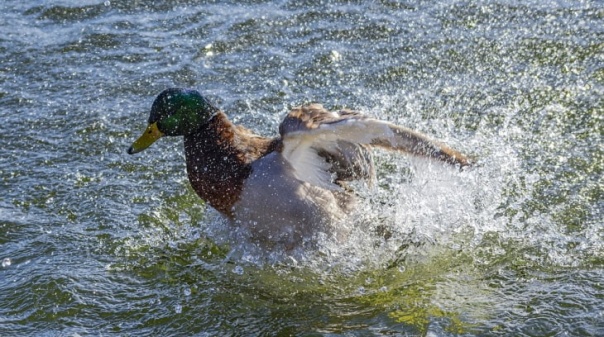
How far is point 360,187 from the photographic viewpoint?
582 cm

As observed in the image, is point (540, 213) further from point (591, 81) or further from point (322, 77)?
point (322, 77)

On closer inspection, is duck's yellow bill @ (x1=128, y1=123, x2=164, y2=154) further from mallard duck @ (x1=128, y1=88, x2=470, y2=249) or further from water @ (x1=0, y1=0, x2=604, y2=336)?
water @ (x1=0, y1=0, x2=604, y2=336)

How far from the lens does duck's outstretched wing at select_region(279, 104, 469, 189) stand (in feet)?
16.4

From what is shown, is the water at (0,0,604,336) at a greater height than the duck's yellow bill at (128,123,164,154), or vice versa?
the duck's yellow bill at (128,123,164,154)

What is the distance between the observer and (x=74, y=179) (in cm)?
667

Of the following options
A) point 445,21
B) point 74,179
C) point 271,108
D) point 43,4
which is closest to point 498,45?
point 445,21

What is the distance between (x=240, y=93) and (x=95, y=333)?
339 centimetres

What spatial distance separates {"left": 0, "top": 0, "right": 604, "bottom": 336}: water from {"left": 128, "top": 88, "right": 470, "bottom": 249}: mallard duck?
0.24 metres

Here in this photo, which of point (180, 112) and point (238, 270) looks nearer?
point (180, 112)

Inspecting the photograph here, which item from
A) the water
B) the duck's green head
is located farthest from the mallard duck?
the water

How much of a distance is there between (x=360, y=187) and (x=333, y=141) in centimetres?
56

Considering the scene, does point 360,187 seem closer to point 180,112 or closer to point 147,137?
point 180,112

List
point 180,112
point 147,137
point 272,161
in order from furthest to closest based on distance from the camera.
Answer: point 147,137, point 180,112, point 272,161

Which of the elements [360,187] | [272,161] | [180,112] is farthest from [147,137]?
[360,187]
